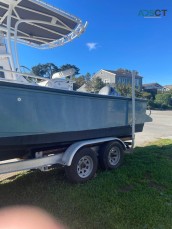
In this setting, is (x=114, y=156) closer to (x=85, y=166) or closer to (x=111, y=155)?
(x=111, y=155)

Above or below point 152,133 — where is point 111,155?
above

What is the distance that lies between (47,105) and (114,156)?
252 centimetres

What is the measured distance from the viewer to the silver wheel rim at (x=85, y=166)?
4668 mm

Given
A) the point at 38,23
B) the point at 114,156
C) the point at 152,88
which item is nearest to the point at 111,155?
the point at 114,156

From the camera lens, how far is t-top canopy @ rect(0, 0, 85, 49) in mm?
5336

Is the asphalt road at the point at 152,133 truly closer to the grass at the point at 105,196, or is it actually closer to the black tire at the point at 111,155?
the black tire at the point at 111,155

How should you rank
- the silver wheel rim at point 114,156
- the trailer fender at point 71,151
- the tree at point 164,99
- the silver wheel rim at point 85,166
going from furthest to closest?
the tree at point 164,99
the silver wheel rim at point 114,156
the silver wheel rim at point 85,166
the trailer fender at point 71,151

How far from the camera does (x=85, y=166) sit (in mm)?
4824

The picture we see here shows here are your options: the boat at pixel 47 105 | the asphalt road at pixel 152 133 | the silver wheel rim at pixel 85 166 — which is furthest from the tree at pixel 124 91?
the silver wheel rim at pixel 85 166

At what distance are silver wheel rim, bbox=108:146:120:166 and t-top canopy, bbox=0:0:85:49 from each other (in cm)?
359

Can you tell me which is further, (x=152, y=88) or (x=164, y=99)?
(x=152, y=88)

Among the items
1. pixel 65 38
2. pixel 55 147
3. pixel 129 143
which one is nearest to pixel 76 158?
pixel 55 147

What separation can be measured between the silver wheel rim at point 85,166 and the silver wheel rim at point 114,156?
2.53 ft

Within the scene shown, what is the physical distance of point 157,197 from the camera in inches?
154
